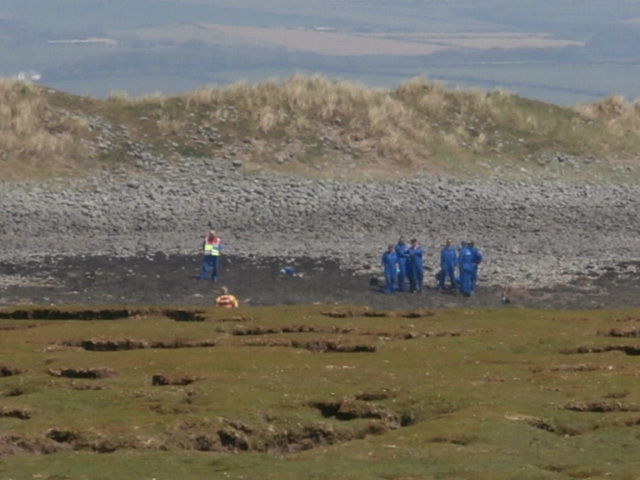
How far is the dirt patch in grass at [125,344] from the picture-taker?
148 ft

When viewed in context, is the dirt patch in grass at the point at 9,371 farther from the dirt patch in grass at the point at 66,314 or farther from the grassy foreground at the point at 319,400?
the dirt patch in grass at the point at 66,314

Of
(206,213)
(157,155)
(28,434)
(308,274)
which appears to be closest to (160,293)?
(308,274)

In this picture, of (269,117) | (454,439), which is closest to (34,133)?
(269,117)

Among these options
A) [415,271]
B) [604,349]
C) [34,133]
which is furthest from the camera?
[34,133]

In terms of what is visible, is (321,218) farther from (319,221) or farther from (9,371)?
(9,371)

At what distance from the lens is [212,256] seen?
64.8 metres

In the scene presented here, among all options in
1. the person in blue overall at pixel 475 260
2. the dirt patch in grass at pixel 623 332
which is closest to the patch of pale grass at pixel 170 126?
the person in blue overall at pixel 475 260

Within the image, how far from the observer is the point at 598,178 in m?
87.8

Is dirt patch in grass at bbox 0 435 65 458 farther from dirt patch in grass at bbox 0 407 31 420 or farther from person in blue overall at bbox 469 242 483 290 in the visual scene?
person in blue overall at bbox 469 242 483 290

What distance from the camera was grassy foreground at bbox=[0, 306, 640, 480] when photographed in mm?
29172

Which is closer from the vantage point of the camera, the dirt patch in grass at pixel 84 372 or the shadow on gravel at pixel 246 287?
the dirt patch in grass at pixel 84 372

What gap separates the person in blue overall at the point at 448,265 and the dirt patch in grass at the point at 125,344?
2005 cm

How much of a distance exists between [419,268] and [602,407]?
3045 centimetres

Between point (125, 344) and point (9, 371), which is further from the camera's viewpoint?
point (125, 344)
